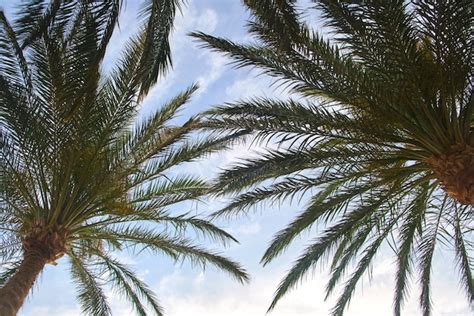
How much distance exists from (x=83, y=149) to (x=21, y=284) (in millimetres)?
2206

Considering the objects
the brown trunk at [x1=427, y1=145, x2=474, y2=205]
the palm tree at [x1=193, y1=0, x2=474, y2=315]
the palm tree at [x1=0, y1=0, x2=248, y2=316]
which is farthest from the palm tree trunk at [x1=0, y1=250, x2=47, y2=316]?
the brown trunk at [x1=427, y1=145, x2=474, y2=205]

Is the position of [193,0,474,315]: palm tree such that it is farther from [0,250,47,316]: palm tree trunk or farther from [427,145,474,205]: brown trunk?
[0,250,47,316]: palm tree trunk

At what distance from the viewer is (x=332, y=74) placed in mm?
8219

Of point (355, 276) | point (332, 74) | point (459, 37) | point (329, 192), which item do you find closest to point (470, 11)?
point (459, 37)

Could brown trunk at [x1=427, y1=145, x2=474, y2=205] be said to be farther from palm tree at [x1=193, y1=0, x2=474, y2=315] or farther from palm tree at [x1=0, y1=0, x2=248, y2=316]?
palm tree at [x1=0, y1=0, x2=248, y2=316]

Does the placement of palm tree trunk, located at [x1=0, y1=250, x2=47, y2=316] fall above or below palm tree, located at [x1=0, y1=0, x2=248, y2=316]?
below

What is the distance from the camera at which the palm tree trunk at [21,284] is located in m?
7.76

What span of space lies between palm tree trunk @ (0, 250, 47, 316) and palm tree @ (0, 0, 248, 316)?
0.05ft

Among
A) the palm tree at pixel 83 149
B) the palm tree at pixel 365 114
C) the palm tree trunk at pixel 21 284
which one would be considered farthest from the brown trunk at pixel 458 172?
the palm tree trunk at pixel 21 284

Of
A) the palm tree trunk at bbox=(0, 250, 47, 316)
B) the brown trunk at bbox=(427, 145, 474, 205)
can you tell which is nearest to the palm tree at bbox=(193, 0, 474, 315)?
the brown trunk at bbox=(427, 145, 474, 205)

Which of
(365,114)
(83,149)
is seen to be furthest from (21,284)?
(365,114)

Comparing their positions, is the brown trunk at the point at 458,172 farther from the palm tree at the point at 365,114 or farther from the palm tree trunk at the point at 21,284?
the palm tree trunk at the point at 21,284

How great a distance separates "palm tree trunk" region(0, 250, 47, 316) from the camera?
776 cm

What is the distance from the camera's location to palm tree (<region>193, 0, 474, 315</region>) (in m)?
7.43
